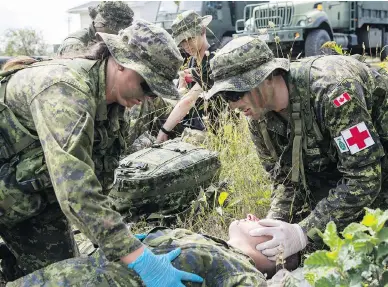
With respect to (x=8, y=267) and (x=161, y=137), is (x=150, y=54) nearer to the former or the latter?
(x=8, y=267)

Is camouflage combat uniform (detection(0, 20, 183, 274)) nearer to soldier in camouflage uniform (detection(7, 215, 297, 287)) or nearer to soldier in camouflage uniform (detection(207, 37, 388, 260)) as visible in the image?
soldier in camouflage uniform (detection(7, 215, 297, 287))

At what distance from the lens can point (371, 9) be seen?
47.6 feet

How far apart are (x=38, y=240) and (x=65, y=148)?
1.15m

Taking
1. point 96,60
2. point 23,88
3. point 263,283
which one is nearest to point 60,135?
point 23,88

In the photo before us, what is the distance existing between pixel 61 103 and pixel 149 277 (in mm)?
735

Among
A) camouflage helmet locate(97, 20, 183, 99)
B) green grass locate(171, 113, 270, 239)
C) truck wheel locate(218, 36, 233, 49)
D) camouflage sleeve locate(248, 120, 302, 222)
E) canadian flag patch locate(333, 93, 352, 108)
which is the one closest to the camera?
camouflage helmet locate(97, 20, 183, 99)

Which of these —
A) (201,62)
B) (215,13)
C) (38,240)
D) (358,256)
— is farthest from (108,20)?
(215,13)

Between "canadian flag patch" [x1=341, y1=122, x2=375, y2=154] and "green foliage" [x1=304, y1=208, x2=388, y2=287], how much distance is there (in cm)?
142

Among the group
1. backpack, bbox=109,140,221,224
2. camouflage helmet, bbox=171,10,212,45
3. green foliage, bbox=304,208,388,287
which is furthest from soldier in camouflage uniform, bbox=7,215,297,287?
camouflage helmet, bbox=171,10,212,45

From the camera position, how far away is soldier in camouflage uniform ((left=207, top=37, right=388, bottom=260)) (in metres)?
2.84

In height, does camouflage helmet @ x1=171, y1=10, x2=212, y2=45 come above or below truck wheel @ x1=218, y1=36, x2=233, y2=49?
above

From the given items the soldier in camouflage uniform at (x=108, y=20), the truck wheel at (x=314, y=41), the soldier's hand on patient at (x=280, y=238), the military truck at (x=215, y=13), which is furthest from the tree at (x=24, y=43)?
the soldier's hand on patient at (x=280, y=238)

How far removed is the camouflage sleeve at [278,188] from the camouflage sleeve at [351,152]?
1.52 feet

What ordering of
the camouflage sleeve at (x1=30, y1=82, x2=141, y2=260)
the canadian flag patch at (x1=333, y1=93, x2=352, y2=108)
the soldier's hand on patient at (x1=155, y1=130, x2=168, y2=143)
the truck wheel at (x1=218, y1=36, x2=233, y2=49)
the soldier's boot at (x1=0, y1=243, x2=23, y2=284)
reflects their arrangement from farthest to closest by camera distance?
1. the truck wheel at (x1=218, y1=36, x2=233, y2=49)
2. the soldier's hand on patient at (x1=155, y1=130, x2=168, y2=143)
3. the soldier's boot at (x1=0, y1=243, x2=23, y2=284)
4. the canadian flag patch at (x1=333, y1=93, x2=352, y2=108)
5. the camouflage sleeve at (x1=30, y1=82, x2=141, y2=260)
